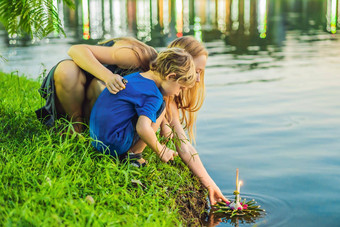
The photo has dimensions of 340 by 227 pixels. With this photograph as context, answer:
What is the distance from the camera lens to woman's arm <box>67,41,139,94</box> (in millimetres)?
3892

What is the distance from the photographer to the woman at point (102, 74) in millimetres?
4141

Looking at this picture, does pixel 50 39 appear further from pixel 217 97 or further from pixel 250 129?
pixel 250 129

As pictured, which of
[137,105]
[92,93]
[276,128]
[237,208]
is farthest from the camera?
[276,128]

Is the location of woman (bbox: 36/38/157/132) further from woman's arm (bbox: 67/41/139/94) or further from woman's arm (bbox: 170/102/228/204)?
woman's arm (bbox: 170/102/228/204)

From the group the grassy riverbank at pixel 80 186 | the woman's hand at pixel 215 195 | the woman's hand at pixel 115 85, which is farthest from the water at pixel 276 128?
the woman's hand at pixel 115 85

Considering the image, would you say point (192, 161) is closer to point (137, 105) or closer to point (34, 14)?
point (137, 105)

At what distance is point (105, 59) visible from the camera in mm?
4273

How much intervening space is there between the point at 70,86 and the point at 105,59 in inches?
14.6

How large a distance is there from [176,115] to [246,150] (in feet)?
6.21

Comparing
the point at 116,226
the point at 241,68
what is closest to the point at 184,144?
the point at 116,226

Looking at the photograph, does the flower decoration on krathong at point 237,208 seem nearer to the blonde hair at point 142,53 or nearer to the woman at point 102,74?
the woman at point 102,74

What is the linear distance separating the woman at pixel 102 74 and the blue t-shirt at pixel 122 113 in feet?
0.79

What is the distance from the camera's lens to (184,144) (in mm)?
4340

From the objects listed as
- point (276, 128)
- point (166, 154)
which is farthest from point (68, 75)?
point (276, 128)
